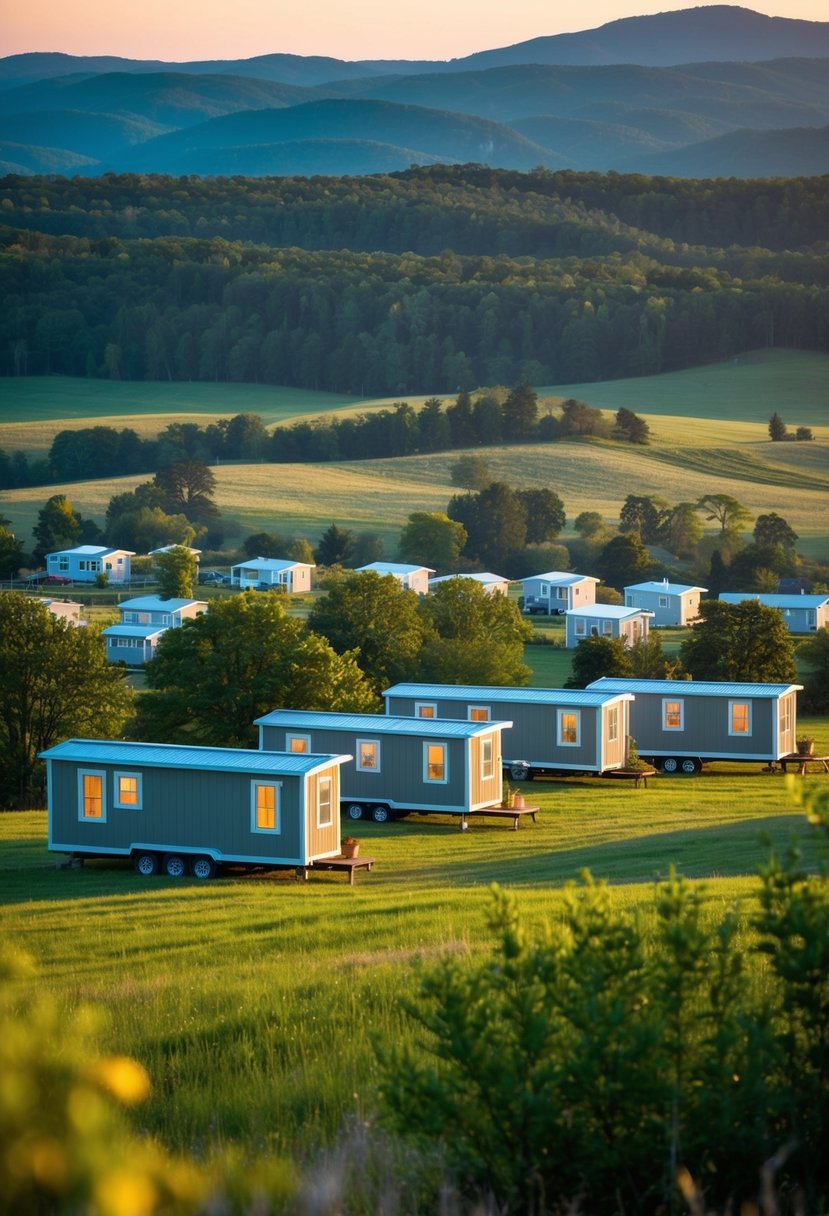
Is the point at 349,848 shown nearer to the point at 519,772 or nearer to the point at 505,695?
the point at 519,772

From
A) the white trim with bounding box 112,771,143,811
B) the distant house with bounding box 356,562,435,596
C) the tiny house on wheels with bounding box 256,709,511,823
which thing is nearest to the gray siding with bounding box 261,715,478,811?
the tiny house on wheels with bounding box 256,709,511,823

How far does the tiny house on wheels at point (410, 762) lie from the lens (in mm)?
33594

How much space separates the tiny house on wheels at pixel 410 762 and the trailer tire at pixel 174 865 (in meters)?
5.79

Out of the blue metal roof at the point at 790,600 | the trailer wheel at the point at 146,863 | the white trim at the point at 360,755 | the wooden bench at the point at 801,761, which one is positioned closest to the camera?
the trailer wheel at the point at 146,863

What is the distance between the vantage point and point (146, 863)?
28.8 meters

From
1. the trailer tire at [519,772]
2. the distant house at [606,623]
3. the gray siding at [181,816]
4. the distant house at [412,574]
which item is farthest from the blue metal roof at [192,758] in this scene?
the distant house at [412,574]

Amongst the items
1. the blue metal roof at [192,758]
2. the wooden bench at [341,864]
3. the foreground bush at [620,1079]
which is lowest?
the wooden bench at [341,864]

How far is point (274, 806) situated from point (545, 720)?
1386 centimetres

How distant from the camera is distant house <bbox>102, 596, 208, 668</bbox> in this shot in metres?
68.0

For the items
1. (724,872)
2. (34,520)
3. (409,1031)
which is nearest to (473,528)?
(34,520)

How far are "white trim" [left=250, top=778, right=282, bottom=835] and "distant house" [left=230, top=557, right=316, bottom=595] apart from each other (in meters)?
58.1

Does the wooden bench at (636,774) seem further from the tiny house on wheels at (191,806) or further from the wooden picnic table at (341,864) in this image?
the wooden picnic table at (341,864)

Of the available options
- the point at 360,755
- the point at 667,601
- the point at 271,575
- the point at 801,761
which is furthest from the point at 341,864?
the point at 271,575

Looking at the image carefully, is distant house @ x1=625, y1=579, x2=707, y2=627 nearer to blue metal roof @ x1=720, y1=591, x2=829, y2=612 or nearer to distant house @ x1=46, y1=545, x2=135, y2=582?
blue metal roof @ x1=720, y1=591, x2=829, y2=612
